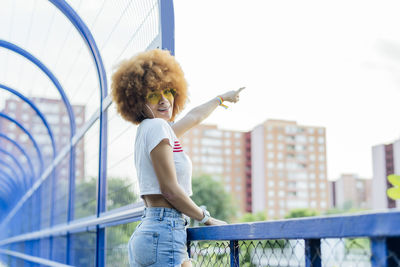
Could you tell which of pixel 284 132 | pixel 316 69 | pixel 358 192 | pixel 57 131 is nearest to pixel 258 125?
pixel 284 132

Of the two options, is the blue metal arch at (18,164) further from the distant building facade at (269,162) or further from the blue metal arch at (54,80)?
the distant building facade at (269,162)

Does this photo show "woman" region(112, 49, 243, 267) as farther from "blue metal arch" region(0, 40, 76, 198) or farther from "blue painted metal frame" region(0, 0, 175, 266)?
"blue metal arch" region(0, 40, 76, 198)

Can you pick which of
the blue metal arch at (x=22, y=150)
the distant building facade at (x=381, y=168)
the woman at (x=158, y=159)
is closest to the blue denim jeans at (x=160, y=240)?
the woman at (x=158, y=159)

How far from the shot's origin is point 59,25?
19.6ft

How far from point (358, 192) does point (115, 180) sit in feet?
392

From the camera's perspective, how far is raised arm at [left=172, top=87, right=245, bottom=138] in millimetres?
2709

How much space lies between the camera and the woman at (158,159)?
2141mm

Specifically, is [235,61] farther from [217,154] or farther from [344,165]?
[344,165]

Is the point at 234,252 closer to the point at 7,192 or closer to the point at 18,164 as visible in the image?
the point at 18,164

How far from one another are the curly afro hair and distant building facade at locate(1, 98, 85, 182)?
3.84 metres

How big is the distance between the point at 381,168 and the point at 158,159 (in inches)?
4001

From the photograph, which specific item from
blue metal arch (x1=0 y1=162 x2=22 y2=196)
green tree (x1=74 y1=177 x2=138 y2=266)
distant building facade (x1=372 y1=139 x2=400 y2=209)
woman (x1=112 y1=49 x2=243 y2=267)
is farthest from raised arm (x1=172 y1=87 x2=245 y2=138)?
distant building facade (x1=372 y1=139 x2=400 y2=209)

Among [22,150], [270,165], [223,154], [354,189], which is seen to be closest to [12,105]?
[22,150]

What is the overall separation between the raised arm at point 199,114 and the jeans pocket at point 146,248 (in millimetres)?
676
